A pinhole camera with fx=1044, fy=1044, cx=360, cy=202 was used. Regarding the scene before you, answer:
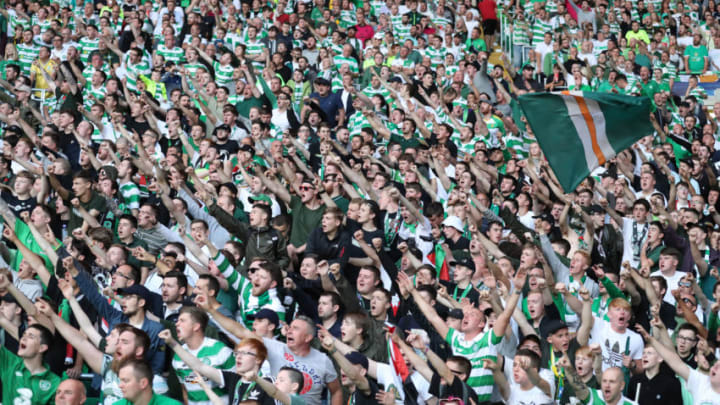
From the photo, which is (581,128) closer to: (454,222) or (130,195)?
(454,222)

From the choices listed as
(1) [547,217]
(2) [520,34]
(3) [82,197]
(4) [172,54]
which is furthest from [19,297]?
(2) [520,34]

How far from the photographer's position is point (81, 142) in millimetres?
13086

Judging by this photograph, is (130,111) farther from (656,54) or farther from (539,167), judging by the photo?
(656,54)

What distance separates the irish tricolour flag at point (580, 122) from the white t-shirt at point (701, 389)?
2.69 metres

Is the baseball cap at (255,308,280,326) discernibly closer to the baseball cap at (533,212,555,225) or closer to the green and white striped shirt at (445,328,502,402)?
Answer: the green and white striped shirt at (445,328,502,402)

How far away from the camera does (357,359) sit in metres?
7.63

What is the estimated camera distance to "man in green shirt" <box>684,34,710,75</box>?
19.7 metres

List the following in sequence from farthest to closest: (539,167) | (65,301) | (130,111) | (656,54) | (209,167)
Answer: (656,54), (130,111), (539,167), (209,167), (65,301)

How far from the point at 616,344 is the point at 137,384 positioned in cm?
421

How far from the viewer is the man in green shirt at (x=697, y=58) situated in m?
19.7

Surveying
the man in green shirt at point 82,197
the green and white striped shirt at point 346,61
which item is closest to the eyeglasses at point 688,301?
the man in green shirt at point 82,197

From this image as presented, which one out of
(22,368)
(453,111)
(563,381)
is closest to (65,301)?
(22,368)

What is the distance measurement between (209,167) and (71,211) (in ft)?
6.66

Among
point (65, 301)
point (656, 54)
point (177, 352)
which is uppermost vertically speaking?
point (177, 352)
